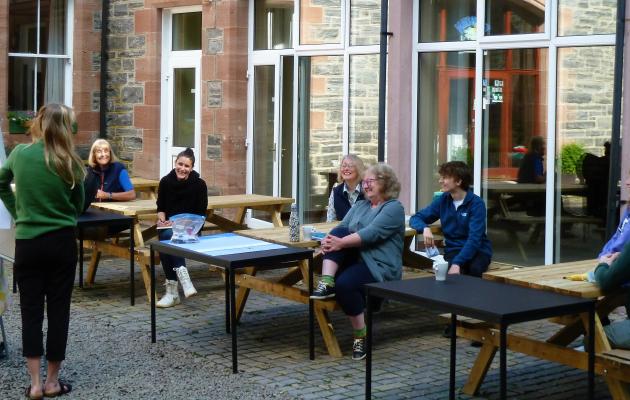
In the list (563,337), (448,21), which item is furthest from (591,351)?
(448,21)

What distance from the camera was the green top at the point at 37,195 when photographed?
6387 mm

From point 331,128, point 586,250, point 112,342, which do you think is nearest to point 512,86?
point 586,250

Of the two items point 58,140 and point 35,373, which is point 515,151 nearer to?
point 58,140

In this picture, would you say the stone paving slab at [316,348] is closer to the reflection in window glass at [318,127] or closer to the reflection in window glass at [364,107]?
the reflection in window glass at [364,107]

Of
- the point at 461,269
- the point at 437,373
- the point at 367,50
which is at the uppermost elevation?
the point at 367,50

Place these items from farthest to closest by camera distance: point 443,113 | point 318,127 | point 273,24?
point 273,24, point 318,127, point 443,113

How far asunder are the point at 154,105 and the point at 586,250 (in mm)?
6828

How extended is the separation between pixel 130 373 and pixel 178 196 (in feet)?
8.65

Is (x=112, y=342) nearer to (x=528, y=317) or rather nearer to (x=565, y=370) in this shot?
(x=565, y=370)

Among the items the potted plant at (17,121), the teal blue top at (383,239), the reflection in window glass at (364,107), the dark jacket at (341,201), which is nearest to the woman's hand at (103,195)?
the dark jacket at (341,201)

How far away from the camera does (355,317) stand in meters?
7.49

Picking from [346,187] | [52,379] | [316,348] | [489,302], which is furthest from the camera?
[346,187]

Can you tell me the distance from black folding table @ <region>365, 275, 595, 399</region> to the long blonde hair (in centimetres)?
183

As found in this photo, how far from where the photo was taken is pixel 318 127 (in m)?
12.8
